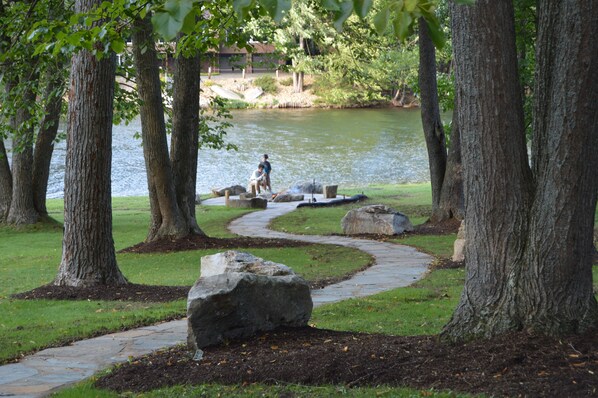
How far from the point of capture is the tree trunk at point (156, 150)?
16.3m

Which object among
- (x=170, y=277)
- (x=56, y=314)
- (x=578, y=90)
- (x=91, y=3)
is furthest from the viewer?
(x=170, y=277)

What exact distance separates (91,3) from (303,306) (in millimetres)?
5699

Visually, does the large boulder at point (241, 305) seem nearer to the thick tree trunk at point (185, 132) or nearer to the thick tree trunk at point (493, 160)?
the thick tree trunk at point (493, 160)

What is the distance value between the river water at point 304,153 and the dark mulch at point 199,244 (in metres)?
19.7

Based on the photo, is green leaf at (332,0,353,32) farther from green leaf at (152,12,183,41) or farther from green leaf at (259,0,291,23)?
green leaf at (152,12,183,41)

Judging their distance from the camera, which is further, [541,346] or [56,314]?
[56,314]

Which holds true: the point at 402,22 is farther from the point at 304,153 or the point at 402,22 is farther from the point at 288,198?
the point at 304,153

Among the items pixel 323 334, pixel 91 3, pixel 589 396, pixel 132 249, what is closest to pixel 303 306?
pixel 323 334

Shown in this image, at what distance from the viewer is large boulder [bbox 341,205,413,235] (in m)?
18.6

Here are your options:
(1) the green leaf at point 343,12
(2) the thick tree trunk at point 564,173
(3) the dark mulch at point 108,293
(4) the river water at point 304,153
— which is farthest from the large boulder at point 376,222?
(4) the river water at point 304,153

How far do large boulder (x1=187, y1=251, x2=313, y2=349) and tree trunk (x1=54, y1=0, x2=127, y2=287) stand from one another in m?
4.58

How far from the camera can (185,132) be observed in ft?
57.6

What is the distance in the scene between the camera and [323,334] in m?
7.19

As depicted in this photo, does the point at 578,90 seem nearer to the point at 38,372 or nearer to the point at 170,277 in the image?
the point at 38,372
